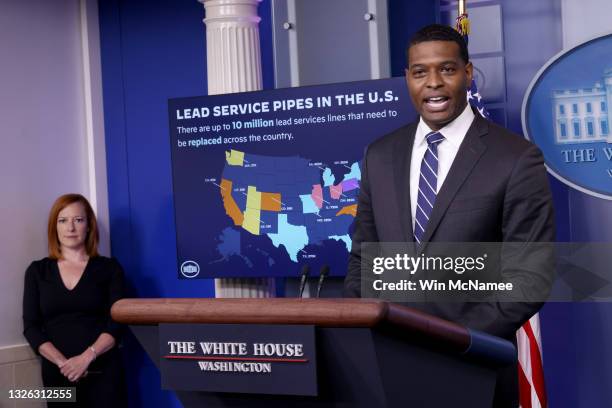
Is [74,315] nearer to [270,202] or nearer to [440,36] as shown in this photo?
[270,202]

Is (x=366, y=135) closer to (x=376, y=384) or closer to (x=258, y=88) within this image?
(x=258, y=88)

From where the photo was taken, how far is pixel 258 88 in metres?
4.72

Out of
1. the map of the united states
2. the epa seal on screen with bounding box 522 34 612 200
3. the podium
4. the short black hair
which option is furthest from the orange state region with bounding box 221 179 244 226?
the podium

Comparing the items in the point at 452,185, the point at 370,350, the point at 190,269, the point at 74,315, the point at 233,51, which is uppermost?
the point at 233,51

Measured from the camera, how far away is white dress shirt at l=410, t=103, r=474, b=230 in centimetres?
229

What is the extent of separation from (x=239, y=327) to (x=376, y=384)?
0.83 ft

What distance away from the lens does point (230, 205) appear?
4391 mm

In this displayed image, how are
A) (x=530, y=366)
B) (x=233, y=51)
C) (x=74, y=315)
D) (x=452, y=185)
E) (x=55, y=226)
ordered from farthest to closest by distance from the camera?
(x=55, y=226) → (x=74, y=315) → (x=233, y=51) → (x=530, y=366) → (x=452, y=185)

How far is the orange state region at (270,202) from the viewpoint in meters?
4.29

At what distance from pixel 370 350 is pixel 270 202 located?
2812 millimetres

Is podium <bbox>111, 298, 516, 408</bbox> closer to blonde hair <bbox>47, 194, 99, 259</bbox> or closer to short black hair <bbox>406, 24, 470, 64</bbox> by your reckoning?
short black hair <bbox>406, 24, 470, 64</bbox>

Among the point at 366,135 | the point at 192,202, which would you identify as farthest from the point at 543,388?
the point at 192,202

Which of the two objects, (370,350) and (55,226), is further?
(55,226)

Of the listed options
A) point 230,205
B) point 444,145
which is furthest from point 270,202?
point 444,145
